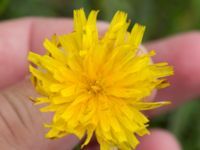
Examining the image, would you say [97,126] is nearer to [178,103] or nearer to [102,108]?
[102,108]

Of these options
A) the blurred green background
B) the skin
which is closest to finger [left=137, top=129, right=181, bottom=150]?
the skin

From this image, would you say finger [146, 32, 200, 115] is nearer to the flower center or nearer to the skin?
the skin

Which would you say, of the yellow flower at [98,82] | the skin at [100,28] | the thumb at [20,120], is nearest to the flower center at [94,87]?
the yellow flower at [98,82]

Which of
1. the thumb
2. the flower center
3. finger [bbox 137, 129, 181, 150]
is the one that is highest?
the flower center

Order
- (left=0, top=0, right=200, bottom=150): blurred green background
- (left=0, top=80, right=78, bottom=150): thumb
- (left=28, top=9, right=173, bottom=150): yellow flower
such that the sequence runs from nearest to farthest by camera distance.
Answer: (left=28, top=9, right=173, bottom=150): yellow flower
(left=0, top=80, right=78, bottom=150): thumb
(left=0, top=0, right=200, bottom=150): blurred green background

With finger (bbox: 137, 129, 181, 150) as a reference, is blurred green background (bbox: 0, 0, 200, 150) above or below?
above

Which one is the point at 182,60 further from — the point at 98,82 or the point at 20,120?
the point at 20,120
